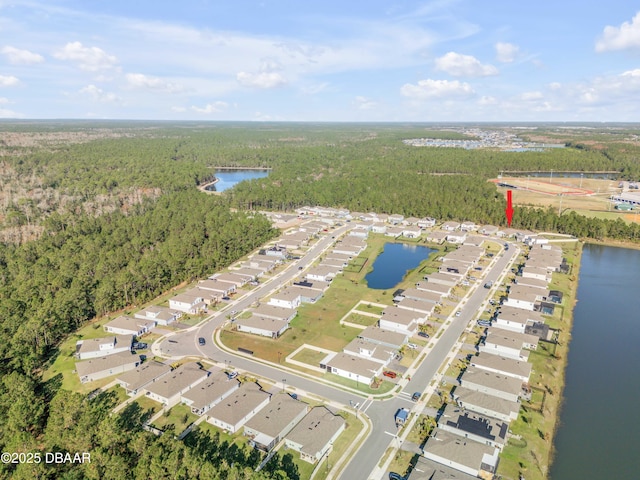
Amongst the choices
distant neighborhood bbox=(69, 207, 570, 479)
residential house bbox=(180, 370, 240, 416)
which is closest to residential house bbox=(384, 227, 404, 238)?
distant neighborhood bbox=(69, 207, 570, 479)

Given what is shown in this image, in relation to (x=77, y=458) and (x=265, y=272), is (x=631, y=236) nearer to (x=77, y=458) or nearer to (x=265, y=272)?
(x=265, y=272)

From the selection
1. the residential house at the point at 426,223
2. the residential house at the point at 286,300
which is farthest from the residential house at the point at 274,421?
the residential house at the point at 426,223

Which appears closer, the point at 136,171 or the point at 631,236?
the point at 631,236

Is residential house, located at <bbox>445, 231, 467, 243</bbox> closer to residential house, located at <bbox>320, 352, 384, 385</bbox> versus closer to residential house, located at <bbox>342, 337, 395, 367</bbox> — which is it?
residential house, located at <bbox>342, 337, 395, 367</bbox>

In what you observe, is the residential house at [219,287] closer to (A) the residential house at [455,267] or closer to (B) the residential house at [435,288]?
(B) the residential house at [435,288]

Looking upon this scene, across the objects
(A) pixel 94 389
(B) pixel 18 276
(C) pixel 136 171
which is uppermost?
(C) pixel 136 171

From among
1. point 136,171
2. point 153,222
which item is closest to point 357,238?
point 153,222
